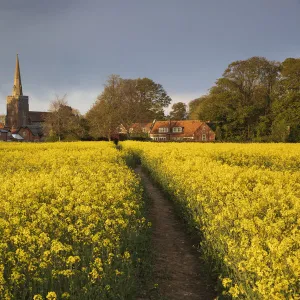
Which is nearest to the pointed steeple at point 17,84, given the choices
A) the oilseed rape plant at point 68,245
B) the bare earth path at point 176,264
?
the bare earth path at point 176,264

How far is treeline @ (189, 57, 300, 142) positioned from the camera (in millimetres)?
62094

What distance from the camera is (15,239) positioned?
13.8ft

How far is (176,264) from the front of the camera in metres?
7.32

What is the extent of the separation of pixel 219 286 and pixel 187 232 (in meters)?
3.17

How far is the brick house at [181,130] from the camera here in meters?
73.8

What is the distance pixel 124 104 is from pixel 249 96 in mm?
27535

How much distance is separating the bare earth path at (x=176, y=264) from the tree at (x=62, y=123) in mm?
54950

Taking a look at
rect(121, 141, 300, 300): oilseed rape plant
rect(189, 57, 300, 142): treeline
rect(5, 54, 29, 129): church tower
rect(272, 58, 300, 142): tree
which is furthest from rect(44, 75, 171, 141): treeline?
rect(5, 54, 29, 129): church tower

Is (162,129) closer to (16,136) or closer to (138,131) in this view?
(138,131)

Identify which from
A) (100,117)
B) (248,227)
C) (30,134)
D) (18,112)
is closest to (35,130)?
(30,134)

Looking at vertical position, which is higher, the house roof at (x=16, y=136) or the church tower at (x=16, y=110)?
the church tower at (x=16, y=110)

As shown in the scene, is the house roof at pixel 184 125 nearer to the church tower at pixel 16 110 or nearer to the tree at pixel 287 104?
the tree at pixel 287 104

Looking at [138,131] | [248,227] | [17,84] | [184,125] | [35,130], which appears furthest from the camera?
[17,84]

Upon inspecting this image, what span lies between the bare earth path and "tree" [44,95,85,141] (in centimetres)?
5495
